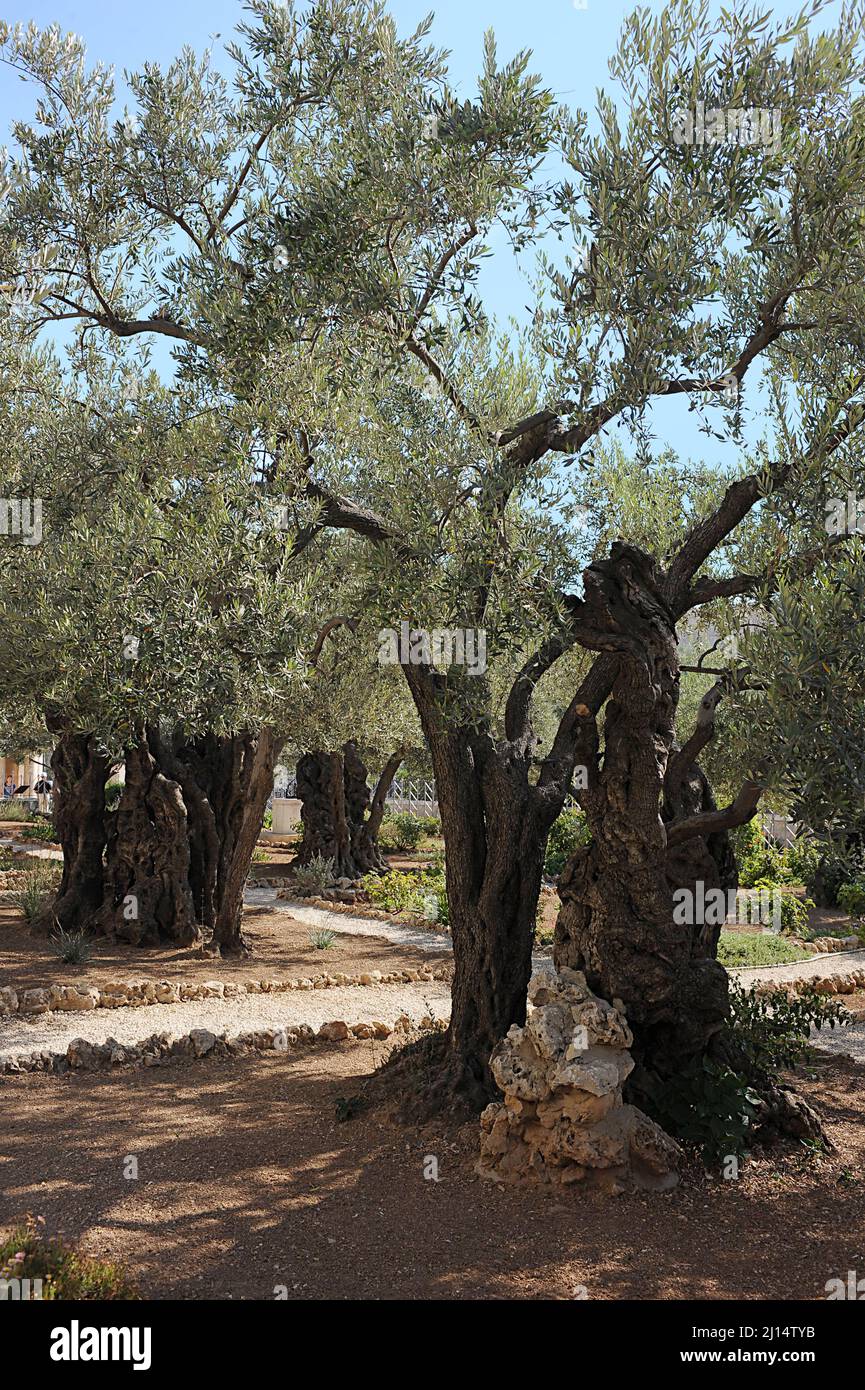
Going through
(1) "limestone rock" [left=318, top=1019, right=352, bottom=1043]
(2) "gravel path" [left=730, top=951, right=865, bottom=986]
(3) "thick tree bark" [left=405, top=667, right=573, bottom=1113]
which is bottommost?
(1) "limestone rock" [left=318, top=1019, right=352, bottom=1043]

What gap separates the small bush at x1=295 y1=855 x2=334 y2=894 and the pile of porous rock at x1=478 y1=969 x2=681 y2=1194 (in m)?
14.9

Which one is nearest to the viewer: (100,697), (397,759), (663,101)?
(663,101)

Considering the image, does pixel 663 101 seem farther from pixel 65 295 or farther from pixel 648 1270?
pixel 648 1270

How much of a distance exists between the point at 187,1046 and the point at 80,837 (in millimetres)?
6401

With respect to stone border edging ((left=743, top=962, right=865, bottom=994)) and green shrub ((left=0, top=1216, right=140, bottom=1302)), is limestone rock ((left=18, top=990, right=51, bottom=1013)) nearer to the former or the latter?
green shrub ((left=0, top=1216, right=140, bottom=1302))

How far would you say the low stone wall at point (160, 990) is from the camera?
36.7 ft

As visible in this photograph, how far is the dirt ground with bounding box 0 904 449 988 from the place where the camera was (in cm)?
1283

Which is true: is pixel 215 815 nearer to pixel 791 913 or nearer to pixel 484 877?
pixel 484 877

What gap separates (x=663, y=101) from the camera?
19.1 ft

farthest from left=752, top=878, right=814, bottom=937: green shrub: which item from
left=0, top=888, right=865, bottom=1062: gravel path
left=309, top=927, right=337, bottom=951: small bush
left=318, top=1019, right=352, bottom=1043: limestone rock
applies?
left=318, top=1019, right=352, bottom=1043: limestone rock

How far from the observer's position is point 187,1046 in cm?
988

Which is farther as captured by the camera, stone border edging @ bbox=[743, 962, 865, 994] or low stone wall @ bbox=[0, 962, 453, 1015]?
stone border edging @ bbox=[743, 962, 865, 994]

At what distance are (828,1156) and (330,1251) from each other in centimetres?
336
